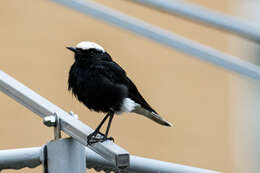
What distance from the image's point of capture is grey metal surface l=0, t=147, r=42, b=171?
1.91m

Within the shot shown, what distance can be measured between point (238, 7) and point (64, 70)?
62.3 inches

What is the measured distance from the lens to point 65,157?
1.88 metres

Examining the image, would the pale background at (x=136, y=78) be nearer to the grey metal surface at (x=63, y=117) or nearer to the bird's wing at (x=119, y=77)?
the bird's wing at (x=119, y=77)

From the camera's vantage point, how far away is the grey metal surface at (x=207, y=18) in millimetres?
3244

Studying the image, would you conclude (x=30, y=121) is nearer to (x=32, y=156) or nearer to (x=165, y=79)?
(x=165, y=79)

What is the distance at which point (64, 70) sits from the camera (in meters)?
6.40

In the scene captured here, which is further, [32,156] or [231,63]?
[231,63]

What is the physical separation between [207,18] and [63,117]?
1.63 metres

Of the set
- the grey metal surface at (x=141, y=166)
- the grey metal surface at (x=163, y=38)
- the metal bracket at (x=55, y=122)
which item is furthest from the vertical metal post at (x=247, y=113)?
the metal bracket at (x=55, y=122)

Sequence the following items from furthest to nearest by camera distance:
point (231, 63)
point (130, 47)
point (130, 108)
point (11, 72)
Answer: point (130, 47) → point (11, 72) → point (130, 108) → point (231, 63)

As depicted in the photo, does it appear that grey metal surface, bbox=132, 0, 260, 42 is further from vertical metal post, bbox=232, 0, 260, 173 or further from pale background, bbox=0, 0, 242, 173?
vertical metal post, bbox=232, 0, 260, 173

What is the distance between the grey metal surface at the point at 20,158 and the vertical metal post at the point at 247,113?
455 cm

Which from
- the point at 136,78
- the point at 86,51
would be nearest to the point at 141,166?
the point at 86,51

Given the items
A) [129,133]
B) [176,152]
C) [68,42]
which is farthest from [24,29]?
[176,152]
